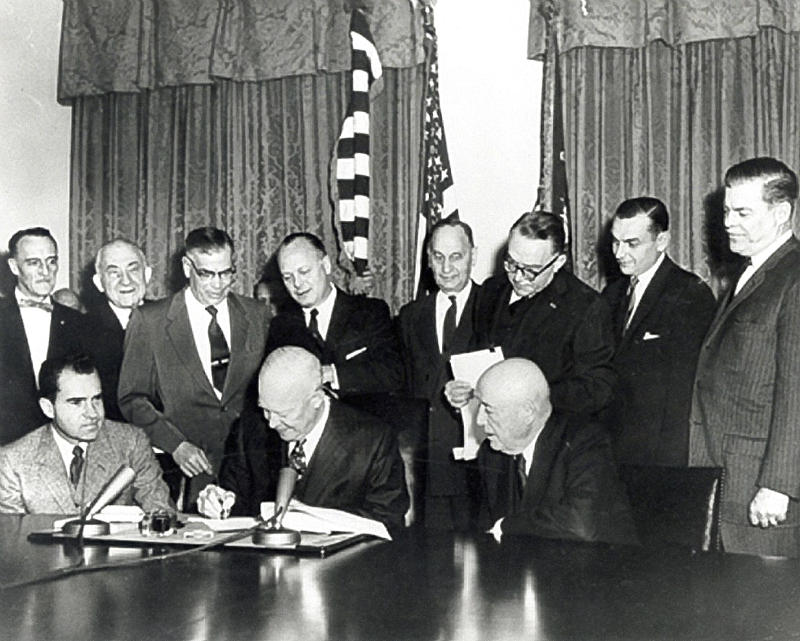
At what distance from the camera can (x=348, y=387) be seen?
14.4 feet

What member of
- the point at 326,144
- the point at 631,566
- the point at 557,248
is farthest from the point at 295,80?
the point at 631,566

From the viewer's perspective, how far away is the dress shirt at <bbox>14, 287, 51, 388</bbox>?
4570 mm

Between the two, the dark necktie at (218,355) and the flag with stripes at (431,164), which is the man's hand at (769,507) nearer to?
the dark necktie at (218,355)

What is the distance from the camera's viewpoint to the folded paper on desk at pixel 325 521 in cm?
296

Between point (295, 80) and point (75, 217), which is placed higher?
point (295, 80)

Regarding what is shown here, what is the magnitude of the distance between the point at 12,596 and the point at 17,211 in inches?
194

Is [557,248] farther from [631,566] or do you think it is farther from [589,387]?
[631,566]

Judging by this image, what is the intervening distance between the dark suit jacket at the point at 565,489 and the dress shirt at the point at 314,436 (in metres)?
0.50

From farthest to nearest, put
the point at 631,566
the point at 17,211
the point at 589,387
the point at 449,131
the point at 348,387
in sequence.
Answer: the point at 17,211 → the point at 449,131 → the point at 348,387 → the point at 589,387 → the point at 631,566

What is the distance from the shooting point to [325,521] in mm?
3000

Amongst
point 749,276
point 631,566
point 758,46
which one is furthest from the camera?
point 758,46

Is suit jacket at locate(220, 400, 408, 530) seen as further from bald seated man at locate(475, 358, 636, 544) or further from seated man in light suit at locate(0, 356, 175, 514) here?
seated man in light suit at locate(0, 356, 175, 514)

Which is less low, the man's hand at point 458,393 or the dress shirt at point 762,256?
the dress shirt at point 762,256

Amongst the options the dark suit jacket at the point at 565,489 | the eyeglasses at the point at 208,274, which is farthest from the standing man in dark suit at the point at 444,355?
the dark suit jacket at the point at 565,489
